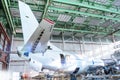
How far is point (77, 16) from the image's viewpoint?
10195 millimetres

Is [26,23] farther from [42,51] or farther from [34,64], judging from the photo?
[34,64]

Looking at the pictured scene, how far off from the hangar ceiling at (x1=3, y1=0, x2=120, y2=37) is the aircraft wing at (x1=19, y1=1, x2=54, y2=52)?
413cm

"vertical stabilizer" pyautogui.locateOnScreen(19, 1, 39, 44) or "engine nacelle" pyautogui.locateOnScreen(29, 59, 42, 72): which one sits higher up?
"vertical stabilizer" pyautogui.locateOnScreen(19, 1, 39, 44)

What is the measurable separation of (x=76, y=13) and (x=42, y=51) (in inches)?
229

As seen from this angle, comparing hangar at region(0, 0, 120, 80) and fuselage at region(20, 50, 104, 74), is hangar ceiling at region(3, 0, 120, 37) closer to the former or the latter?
hangar at region(0, 0, 120, 80)

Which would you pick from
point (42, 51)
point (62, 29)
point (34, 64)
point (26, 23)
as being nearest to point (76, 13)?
point (62, 29)

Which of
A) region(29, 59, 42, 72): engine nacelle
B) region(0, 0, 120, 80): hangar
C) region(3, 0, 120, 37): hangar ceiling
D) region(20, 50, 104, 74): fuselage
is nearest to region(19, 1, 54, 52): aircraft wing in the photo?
region(0, 0, 120, 80): hangar

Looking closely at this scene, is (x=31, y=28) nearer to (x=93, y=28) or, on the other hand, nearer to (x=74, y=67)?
(x=74, y=67)

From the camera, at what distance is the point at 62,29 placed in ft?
39.2

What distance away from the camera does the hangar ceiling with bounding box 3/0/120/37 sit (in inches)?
329

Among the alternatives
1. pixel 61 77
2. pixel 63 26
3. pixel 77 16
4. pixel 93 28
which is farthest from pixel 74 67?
pixel 93 28

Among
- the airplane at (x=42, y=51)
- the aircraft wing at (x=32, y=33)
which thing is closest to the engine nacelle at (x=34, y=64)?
the airplane at (x=42, y=51)

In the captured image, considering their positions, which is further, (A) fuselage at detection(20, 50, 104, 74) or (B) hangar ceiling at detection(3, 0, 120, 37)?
(B) hangar ceiling at detection(3, 0, 120, 37)

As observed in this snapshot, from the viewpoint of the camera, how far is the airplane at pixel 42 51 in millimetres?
3420
